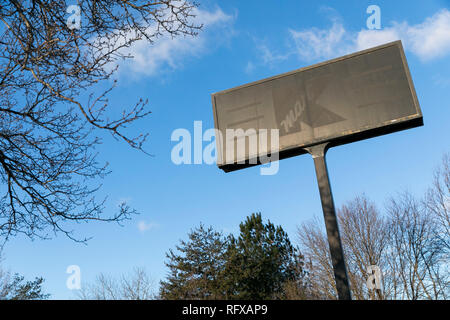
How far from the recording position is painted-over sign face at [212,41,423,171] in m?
5.68

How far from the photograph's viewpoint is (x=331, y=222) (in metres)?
5.07

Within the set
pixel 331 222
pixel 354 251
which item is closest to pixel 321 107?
pixel 331 222

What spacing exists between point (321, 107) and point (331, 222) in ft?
6.21

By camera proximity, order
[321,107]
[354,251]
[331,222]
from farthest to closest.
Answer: [354,251] → [321,107] → [331,222]

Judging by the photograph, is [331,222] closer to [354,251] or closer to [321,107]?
[321,107]

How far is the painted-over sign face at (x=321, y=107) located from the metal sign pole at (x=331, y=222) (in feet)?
0.73

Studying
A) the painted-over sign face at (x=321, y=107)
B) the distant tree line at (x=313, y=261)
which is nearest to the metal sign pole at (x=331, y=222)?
the painted-over sign face at (x=321, y=107)

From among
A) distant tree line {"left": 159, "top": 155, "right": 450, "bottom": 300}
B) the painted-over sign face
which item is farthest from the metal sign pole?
distant tree line {"left": 159, "top": 155, "right": 450, "bottom": 300}

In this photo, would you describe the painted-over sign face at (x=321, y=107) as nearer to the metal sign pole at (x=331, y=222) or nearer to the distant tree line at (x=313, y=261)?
the metal sign pole at (x=331, y=222)

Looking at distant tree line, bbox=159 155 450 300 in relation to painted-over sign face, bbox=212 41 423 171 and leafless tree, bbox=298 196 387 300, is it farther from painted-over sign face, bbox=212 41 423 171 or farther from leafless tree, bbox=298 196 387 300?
painted-over sign face, bbox=212 41 423 171

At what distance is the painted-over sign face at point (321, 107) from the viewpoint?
5.68 m

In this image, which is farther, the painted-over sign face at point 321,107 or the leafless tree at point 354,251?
the leafless tree at point 354,251
